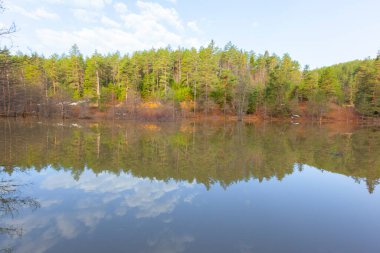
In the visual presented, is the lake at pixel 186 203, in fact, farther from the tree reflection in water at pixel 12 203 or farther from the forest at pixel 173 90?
the forest at pixel 173 90

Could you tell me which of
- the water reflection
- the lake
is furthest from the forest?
the lake

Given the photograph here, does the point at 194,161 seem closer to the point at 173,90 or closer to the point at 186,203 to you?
the point at 186,203

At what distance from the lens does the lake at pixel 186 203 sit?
5.49 meters

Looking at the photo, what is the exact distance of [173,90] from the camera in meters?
55.7

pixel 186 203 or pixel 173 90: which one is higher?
pixel 173 90

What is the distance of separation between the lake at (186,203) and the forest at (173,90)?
3619 cm

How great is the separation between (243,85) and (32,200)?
49255mm

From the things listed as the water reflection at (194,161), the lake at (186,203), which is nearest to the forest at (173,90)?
the water reflection at (194,161)

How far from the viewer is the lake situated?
5.49m

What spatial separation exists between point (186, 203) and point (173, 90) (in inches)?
1938

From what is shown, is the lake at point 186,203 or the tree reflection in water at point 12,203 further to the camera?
→ the tree reflection in water at point 12,203

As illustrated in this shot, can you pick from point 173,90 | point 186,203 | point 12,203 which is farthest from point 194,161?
point 173,90

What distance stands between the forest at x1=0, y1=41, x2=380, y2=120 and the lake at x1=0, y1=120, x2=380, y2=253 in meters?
36.2

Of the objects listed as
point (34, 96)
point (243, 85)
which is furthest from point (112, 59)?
point (243, 85)
